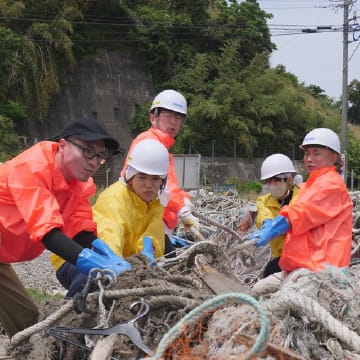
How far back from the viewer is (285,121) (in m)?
28.6

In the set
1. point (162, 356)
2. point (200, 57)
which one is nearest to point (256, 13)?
point (200, 57)

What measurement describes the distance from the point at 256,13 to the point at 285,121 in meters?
7.40

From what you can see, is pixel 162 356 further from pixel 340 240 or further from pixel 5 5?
pixel 5 5

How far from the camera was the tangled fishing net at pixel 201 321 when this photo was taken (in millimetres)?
1949

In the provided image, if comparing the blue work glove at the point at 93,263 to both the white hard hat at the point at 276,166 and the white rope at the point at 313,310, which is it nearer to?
the white rope at the point at 313,310

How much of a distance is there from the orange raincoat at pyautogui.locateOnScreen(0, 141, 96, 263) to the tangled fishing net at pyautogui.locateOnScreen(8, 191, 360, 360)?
1.20 ft

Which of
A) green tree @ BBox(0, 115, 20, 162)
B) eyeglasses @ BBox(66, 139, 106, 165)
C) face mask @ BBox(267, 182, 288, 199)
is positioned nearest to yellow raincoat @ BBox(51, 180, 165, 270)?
eyeglasses @ BBox(66, 139, 106, 165)

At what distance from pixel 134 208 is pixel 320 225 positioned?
48.0 inches

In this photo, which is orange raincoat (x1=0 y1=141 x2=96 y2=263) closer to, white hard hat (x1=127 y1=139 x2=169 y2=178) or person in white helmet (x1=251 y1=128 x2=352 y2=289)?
white hard hat (x1=127 y1=139 x2=169 y2=178)

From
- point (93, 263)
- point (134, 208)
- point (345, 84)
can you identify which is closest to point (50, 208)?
point (93, 263)

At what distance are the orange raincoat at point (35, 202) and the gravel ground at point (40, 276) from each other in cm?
346

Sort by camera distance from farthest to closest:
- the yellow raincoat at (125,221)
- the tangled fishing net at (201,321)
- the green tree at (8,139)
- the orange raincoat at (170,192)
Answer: the green tree at (8,139)
the orange raincoat at (170,192)
the yellow raincoat at (125,221)
the tangled fishing net at (201,321)

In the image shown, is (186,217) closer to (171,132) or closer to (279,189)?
(171,132)

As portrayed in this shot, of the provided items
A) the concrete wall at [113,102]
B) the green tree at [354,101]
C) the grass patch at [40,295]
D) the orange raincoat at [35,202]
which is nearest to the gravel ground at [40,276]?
the grass patch at [40,295]
